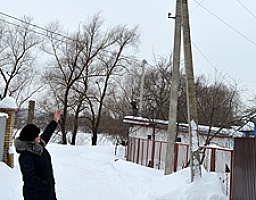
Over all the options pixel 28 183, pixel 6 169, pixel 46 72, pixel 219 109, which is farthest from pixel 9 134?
pixel 46 72

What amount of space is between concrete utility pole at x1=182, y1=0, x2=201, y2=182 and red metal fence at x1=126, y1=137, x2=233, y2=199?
868mm

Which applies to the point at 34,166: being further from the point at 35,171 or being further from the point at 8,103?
the point at 8,103

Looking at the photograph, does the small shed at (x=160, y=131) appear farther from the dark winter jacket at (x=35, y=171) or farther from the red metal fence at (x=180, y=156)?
the dark winter jacket at (x=35, y=171)

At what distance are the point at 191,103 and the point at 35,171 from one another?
4369 mm

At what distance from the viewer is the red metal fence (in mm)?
7551

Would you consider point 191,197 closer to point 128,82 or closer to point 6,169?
point 6,169

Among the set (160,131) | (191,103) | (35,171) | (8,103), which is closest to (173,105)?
(191,103)

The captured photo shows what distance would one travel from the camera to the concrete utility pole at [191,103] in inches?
266

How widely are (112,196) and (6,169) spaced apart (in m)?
2.89

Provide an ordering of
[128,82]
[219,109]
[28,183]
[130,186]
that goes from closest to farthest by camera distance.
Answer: [28,183]
[130,186]
[219,109]
[128,82]

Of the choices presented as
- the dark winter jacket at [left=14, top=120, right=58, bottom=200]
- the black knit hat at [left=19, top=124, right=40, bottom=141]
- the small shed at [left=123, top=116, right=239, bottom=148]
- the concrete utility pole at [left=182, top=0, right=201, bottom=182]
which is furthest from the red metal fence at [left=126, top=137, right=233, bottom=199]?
the black knit hat at [left=19, top=124, right=40, bottom=141]

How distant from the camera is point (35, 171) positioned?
354 centimetres

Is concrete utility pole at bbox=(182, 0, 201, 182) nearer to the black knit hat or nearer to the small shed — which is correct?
the black knit hat

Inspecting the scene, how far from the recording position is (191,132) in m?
6.96
